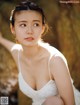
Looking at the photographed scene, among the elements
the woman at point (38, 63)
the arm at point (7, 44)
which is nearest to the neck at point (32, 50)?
the woman at point (38, 63)

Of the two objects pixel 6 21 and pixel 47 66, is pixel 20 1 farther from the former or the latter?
pixel 47 66

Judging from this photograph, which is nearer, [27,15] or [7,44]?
[27,15]

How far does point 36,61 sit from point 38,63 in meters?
0.01

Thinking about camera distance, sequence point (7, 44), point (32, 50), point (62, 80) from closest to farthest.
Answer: point (62, 80), point (32, 50), point (7, 44)

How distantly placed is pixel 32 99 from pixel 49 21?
385mm

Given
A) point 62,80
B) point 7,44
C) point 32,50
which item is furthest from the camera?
point 7,44

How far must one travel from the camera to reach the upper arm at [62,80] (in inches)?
50.8

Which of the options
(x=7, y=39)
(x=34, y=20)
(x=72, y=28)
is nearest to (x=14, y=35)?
(x=7, y=39)

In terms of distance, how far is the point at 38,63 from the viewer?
141 cm

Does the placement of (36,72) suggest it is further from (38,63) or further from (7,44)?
(7,44)

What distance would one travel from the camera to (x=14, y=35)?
1.48 m

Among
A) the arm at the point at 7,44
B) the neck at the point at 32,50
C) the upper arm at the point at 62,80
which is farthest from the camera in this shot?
the arm at the point at 7,44

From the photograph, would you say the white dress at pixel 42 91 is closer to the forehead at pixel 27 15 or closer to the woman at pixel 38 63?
the woman at pixel 38 63

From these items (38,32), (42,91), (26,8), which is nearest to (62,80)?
(42,91)
